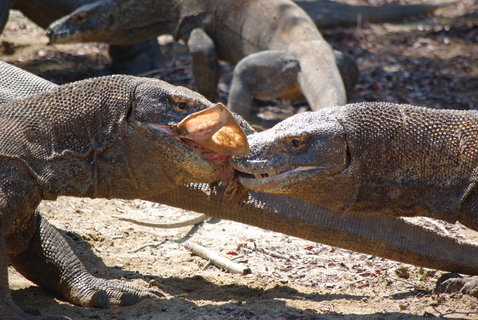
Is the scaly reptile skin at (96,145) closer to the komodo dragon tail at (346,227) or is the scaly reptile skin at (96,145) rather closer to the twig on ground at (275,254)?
the komodo dragon tail at (346,227)

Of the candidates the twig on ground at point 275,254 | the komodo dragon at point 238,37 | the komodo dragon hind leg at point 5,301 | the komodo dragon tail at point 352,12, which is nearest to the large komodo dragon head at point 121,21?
the komodo dragon at point 238,37

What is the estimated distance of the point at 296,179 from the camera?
3867mm

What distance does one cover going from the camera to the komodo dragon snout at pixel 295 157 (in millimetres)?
3828

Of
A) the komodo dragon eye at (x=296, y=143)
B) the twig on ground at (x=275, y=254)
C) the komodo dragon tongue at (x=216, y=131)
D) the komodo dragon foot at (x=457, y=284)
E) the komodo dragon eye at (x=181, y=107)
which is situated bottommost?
the twig on ground at (x=275, y=254)

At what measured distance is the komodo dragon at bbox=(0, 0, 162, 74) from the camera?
9.45m

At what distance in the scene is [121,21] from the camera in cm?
915

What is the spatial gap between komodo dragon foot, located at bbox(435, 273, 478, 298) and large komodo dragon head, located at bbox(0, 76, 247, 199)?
1542 millimetres

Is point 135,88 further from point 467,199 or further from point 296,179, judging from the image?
point 467,199

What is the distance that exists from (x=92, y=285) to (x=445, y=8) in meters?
11.3

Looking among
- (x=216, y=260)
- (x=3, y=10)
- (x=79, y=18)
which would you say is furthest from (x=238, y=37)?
(x=216, y=260)

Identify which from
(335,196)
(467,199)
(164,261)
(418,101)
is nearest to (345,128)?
(335,196)

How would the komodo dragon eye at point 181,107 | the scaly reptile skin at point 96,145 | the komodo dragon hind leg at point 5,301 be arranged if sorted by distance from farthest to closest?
the komodo dragon eye at point 181,107 < the scaly reptile skin at point 96,145 < the komodo dragon hind leg at point 5,301

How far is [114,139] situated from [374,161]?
53.0 inches

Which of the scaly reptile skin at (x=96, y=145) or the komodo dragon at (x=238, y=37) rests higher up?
the scaly reptile skin at (x=96, y=145)
